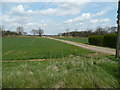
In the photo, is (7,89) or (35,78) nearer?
(7,89)

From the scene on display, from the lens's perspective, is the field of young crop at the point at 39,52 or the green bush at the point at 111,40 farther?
the green bush at the point at 111,40

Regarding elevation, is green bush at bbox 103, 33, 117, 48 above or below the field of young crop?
above

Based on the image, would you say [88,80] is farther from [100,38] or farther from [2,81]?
[100,38]

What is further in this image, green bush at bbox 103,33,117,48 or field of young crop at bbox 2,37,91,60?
green bush at bbox 103,33,117,48

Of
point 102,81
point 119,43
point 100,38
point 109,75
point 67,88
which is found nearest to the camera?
point 67,88

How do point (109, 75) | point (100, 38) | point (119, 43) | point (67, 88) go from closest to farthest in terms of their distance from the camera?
point (67, 88)
point (109, 75)
point (119, 43)
point (100, 38)

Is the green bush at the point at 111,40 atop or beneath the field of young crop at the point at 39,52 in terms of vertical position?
atop

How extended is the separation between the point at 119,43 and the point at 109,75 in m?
5.47

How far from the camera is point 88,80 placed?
3.11 m

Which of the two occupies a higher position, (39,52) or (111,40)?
(111,40)

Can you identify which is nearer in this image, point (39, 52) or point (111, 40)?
point (39, 52)

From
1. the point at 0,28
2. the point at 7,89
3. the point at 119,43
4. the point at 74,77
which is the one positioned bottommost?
the point at 7,89

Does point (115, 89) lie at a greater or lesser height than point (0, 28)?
lesser

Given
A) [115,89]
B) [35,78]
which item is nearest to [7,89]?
[35,78]
